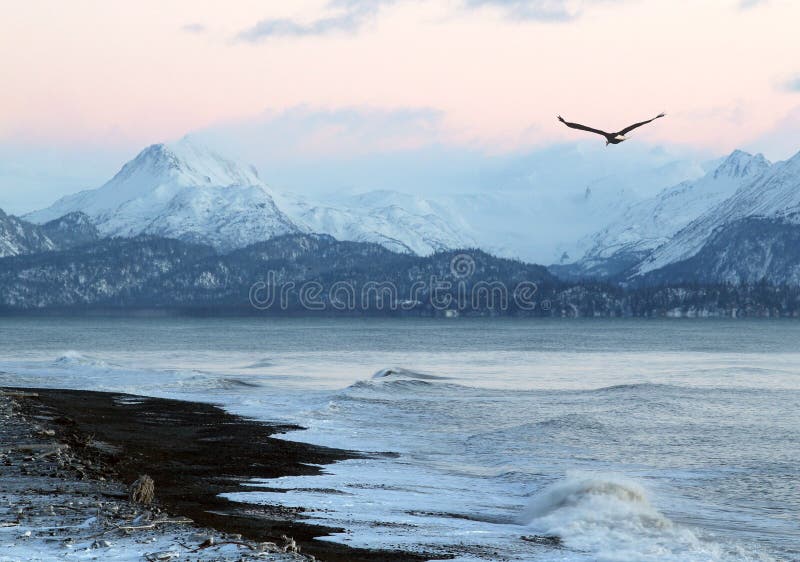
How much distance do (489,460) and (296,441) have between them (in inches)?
370

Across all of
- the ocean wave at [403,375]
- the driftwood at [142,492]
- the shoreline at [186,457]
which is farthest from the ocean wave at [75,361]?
the driftwood at [142,492]

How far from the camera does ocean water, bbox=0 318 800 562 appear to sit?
28.5 m

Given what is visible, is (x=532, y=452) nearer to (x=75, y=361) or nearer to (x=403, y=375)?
(x=403, y=375)

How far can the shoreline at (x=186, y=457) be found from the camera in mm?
26641

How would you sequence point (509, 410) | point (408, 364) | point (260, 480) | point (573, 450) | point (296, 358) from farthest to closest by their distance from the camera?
point (296, 358) < point (408, 364) < point (509, 410) < point (573, 450) < point (260, 480)

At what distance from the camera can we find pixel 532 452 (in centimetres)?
4606

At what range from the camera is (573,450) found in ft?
154

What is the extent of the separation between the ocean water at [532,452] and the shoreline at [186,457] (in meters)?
1.41

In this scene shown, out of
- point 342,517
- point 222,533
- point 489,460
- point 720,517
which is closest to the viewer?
point 222,533

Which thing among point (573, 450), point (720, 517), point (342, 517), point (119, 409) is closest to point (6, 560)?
point (342, 517)

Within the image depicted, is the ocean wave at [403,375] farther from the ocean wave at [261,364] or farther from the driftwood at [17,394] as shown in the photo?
the driftwood at [17,394]

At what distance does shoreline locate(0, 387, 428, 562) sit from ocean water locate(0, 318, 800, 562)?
141 centimetres

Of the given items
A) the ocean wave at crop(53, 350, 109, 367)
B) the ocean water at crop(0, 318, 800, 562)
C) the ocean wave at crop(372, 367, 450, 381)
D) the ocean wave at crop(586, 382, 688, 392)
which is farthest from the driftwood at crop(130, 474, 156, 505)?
the ocean wave at crop(53, 350, 109, 367)

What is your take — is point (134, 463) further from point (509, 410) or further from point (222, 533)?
point (509, 410)
